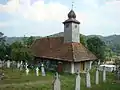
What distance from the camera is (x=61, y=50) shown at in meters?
36.8

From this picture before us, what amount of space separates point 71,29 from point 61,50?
371 cm

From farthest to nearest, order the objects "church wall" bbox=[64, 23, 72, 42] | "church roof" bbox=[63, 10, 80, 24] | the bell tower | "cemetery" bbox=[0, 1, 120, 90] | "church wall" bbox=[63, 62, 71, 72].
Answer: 1. "church roof" bbox=[63, 10, 80, 24]
2. "church wall" bbox=[64, 23, 72, 42]
3. the bell tower
4. "church wall" bbox=[63, 62, 71, 72]
5. "cemetery" bbox=[0, 1, 120, 90]

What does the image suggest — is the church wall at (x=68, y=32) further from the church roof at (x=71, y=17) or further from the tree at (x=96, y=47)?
the tree at (x=96, y=47)

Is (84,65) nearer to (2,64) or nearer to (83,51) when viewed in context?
(83,51)

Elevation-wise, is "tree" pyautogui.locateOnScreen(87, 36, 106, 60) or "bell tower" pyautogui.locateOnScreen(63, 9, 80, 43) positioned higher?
"bell tower" pyautogui.locateOnScreen(63, 9, 80, 43)

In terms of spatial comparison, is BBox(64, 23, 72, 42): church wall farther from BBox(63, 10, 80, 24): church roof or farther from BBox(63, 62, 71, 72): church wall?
BBox(63, 62, 71, 72): church wall

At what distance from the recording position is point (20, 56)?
35.2 meters

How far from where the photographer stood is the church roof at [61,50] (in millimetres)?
34531

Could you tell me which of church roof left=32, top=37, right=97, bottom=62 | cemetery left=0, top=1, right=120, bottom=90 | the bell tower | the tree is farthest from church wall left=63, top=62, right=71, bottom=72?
the tree

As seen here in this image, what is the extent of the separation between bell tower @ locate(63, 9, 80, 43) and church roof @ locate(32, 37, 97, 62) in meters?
1.00

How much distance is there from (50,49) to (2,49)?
10.8m

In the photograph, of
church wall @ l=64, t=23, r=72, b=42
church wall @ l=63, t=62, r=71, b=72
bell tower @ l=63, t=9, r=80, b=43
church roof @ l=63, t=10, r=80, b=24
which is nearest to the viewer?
church wall @ l=63, t=62, r=71, b=72

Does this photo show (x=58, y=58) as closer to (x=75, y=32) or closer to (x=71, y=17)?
(x=75, y=32)

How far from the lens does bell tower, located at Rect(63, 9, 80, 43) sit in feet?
124
